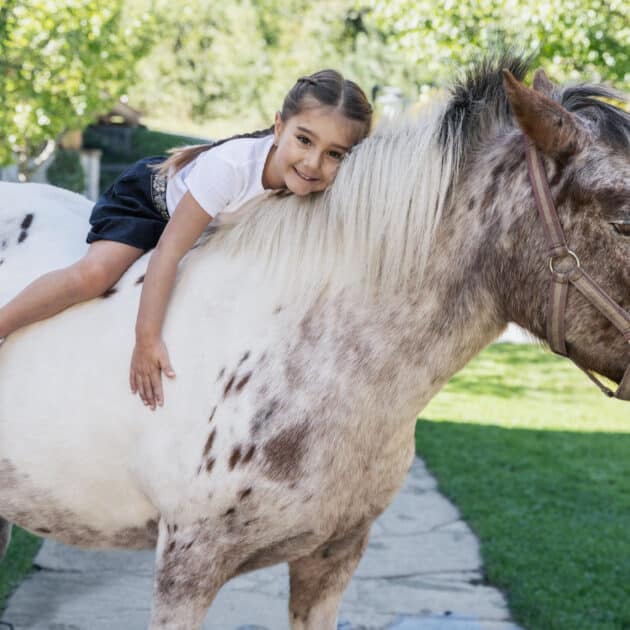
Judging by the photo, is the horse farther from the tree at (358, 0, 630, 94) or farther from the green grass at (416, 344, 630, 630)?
the tree at (358, 0, 630, 94)

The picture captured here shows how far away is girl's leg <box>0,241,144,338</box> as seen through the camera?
8.64 ft

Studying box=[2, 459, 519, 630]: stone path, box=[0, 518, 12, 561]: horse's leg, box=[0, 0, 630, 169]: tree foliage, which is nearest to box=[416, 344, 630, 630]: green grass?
box=[2, 459, 519, 630]: stone path

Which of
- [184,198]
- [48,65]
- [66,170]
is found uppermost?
[184,198]

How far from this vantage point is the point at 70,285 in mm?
2631

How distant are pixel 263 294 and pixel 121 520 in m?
0.76

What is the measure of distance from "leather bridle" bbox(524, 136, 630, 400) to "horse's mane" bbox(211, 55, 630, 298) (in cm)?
19

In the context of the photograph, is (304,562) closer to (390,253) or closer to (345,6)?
(390,253)

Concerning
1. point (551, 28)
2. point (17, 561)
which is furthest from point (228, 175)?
point (551, 28)

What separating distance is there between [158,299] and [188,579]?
→ 28.2 inches

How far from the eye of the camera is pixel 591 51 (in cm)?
959

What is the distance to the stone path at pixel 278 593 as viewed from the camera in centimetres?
409

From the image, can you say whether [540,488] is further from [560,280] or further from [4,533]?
[560,280]

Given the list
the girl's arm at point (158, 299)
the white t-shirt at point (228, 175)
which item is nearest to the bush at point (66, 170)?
the white t-shirt at point (228, 175)

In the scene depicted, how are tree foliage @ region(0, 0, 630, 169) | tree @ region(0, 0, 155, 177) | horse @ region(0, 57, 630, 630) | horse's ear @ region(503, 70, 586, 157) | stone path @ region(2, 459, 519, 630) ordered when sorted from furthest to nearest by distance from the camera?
1. tree @ region(0, 0, 155, 177)
2. tree foliage @ region(0, 0, 630, 169)
3. stone path @ region(2, 459, 519, 630)
4. horse @ region(0, 57, 630, 630)
5. horse's ear @ region(503, 70, 586, 157)
